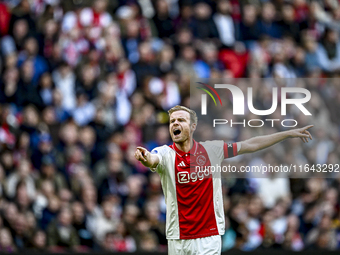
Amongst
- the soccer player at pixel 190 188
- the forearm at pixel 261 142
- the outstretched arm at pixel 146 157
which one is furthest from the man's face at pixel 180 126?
the forearm at pixel 261 142

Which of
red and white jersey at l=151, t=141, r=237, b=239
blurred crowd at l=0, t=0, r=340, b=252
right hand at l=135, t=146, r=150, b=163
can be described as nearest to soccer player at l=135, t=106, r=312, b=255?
red and white jersey at l=151, t=141, r=237, b=239

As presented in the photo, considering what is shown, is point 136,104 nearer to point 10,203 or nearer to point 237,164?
point 10,203

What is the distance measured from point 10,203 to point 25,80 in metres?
2.53

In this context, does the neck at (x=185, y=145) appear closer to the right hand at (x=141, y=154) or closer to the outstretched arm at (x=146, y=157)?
the outstretched arm at (x=146, y=157)

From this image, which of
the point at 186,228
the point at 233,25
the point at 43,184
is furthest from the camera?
the point at 233,25

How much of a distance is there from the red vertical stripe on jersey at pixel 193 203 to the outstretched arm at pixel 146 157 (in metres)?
0.35

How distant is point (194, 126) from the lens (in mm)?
5887

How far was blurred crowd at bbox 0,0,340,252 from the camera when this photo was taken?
8.53m

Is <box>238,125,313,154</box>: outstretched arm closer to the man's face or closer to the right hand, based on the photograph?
the man's face

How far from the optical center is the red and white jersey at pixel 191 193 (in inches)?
226

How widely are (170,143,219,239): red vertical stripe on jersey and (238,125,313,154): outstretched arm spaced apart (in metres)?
0.45

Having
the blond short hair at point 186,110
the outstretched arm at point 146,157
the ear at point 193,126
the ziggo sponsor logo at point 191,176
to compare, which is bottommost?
the ziggo sponsor logo at point 191,176

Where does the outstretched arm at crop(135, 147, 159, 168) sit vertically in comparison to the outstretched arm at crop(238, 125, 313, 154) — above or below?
below

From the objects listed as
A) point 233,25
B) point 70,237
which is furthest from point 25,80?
point 233,25
